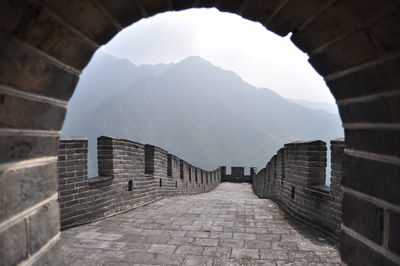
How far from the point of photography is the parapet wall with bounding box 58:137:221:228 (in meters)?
4.76

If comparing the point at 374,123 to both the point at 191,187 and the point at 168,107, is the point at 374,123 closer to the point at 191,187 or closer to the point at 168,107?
the point at 191,187

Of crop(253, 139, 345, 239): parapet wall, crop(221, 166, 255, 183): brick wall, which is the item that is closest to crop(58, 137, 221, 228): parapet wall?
crop(253, 139, 345, 239): parapet wall

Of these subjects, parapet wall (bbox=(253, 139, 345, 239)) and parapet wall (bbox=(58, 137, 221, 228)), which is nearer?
parapet wall (bbox=(253, 139, 345, 239))

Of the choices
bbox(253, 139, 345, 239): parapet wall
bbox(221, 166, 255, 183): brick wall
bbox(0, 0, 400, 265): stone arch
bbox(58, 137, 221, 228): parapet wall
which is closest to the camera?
bbox(0, 0, 400, 265): stone arch

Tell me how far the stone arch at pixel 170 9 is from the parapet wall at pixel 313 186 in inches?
113

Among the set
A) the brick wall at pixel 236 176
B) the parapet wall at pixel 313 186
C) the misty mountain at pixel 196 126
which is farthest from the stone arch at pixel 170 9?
the misty mountain at pixel 196 126

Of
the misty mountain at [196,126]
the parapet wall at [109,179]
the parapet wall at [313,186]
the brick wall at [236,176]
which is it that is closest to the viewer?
the parapet wall at [313,186]

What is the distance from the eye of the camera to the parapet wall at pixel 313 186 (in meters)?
4.28

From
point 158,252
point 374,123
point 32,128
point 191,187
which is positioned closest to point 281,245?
point 158,252

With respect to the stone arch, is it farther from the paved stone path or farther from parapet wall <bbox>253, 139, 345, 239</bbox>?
parapet wall <bbox>253, 139, 345, 239</bbox>

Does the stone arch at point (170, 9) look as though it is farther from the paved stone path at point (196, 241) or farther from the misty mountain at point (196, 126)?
the misty mountain at point (196, 126)

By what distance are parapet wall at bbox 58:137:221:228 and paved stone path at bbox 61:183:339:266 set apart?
31cm

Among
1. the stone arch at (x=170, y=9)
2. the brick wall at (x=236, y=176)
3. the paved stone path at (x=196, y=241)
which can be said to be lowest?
the brick wall at (x=236, y=176)

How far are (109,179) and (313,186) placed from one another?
389cm
